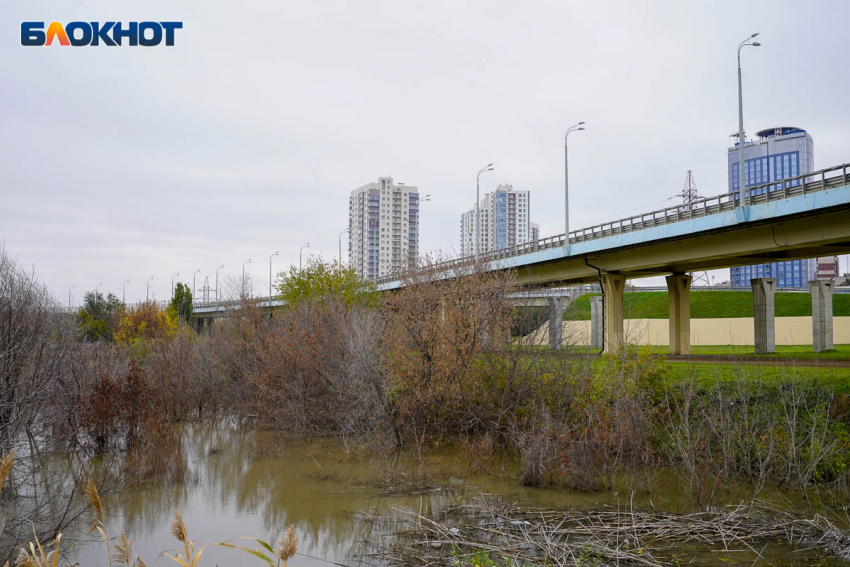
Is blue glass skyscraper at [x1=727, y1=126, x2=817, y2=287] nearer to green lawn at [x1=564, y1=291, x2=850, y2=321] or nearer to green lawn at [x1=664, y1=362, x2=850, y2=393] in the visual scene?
green lawn at [x1=564, y1=291, x2=850, y2=321]

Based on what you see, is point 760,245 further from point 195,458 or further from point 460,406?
point 195,458

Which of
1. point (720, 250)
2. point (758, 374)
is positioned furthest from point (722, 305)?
point (758, 374)

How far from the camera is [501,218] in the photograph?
119 meters

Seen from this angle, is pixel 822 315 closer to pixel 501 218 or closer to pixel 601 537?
pixel 601 537

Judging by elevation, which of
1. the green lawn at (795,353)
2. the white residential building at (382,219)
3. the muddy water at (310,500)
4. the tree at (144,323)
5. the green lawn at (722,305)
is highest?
the white residential building at (382,219)

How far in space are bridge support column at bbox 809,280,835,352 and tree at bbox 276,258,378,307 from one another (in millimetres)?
21089

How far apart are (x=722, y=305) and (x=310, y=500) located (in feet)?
204

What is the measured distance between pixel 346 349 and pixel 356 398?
1.42 meters

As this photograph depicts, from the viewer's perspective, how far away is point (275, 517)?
12867 mm

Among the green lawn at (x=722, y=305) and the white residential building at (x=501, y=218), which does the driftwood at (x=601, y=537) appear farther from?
the white residential building at (x=501, y=218)

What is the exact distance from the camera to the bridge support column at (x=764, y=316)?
3206 centimetres

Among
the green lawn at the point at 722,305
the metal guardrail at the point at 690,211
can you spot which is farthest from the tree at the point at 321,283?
the green lawn at the point at 722,305

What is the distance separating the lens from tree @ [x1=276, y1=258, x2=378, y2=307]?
113ft

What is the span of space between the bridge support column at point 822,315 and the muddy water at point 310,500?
22536 millimetres
